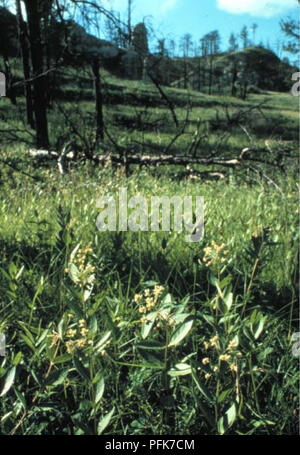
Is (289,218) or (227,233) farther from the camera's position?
(289,218)

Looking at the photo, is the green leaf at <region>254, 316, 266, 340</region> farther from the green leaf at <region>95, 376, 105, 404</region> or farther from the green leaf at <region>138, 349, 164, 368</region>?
the green leaf at <region>95, 376, 105, 404</region>

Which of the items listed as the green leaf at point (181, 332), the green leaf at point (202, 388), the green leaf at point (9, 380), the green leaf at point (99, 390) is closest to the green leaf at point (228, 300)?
the green leaf at point (181, 332)

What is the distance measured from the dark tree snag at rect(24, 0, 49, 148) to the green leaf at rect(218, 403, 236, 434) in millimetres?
6849

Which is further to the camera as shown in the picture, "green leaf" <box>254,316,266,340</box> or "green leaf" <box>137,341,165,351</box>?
"green leaf" <box>254,316,266,340</box>

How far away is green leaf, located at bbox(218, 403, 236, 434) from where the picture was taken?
3.66 feet

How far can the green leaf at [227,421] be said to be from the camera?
112cm

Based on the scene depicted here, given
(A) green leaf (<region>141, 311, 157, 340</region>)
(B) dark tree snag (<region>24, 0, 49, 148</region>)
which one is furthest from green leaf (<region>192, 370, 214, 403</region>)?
(B) dark tree snag (<region>24, 0, 49, 148</region>)

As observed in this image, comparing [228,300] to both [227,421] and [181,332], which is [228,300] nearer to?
[181,332]

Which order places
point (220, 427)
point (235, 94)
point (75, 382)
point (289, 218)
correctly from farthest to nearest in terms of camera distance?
point (235, 94) < point (289, 218) < point (75, 382) < point (220, 427)
